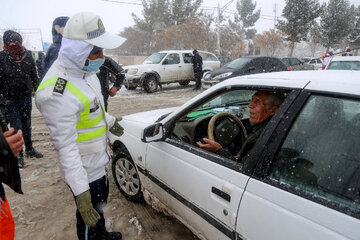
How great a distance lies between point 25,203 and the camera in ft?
9.52

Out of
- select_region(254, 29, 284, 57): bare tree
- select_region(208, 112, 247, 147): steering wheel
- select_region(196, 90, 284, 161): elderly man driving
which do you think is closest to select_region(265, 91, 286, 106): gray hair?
select_region(196, 90, 284, 161): elderly man driving

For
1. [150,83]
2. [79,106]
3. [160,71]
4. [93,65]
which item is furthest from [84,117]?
[160,71]

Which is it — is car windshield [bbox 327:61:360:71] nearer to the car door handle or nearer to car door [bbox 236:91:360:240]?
car door [bbox 236:91:360:240]

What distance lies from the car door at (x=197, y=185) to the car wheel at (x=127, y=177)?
426mm

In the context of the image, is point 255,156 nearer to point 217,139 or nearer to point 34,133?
point 217,139

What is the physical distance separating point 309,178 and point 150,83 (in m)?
10.1

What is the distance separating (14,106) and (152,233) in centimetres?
272

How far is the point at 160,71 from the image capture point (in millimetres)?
11320

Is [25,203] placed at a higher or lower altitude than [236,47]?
lower

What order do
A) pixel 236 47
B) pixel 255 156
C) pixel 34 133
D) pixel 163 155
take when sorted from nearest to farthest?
pixel 255 156, pixel 163 155, pixel 34 133, pixel 236 47

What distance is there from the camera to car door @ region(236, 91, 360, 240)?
106 cm

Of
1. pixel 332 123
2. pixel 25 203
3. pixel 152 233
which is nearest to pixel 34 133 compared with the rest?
pixel 25 203

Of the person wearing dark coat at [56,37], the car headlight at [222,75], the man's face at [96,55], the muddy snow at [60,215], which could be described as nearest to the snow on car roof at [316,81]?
the man's face at [96,55]

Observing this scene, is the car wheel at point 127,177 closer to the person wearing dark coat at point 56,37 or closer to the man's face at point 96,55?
the man's face at point 96,55
